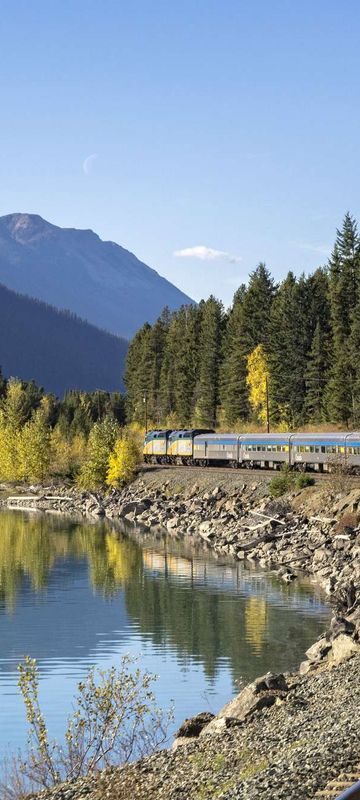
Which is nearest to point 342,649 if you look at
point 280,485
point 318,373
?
point 280,485

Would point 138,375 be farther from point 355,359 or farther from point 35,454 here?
point 355,359

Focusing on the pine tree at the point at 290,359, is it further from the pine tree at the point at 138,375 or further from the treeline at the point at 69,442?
the pine tree at the point at 138,375

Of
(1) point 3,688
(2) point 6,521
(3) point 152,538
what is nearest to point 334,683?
(1) point 3,688

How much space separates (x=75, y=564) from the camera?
2335 inches

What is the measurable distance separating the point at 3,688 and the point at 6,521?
5840 cm

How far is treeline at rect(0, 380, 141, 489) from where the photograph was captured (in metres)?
108

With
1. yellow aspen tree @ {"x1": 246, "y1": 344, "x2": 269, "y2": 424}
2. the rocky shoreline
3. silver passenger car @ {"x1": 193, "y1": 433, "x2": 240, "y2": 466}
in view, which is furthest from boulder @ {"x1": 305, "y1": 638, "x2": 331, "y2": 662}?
yellow aspen tree @ {"x1": 246, "y1": 344, "x2": 269, "y2": 424}

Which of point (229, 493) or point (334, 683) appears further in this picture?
point (229, 493)

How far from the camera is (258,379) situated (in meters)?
112

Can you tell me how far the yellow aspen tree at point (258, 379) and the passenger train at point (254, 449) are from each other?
38.8 feet

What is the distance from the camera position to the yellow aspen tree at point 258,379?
111 meters

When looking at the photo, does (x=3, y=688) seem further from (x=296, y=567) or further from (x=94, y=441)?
(x=94, y=441)

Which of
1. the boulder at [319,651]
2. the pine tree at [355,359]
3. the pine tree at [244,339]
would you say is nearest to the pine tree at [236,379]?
the pine tree at [244,339]

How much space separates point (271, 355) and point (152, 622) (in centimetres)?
6927
